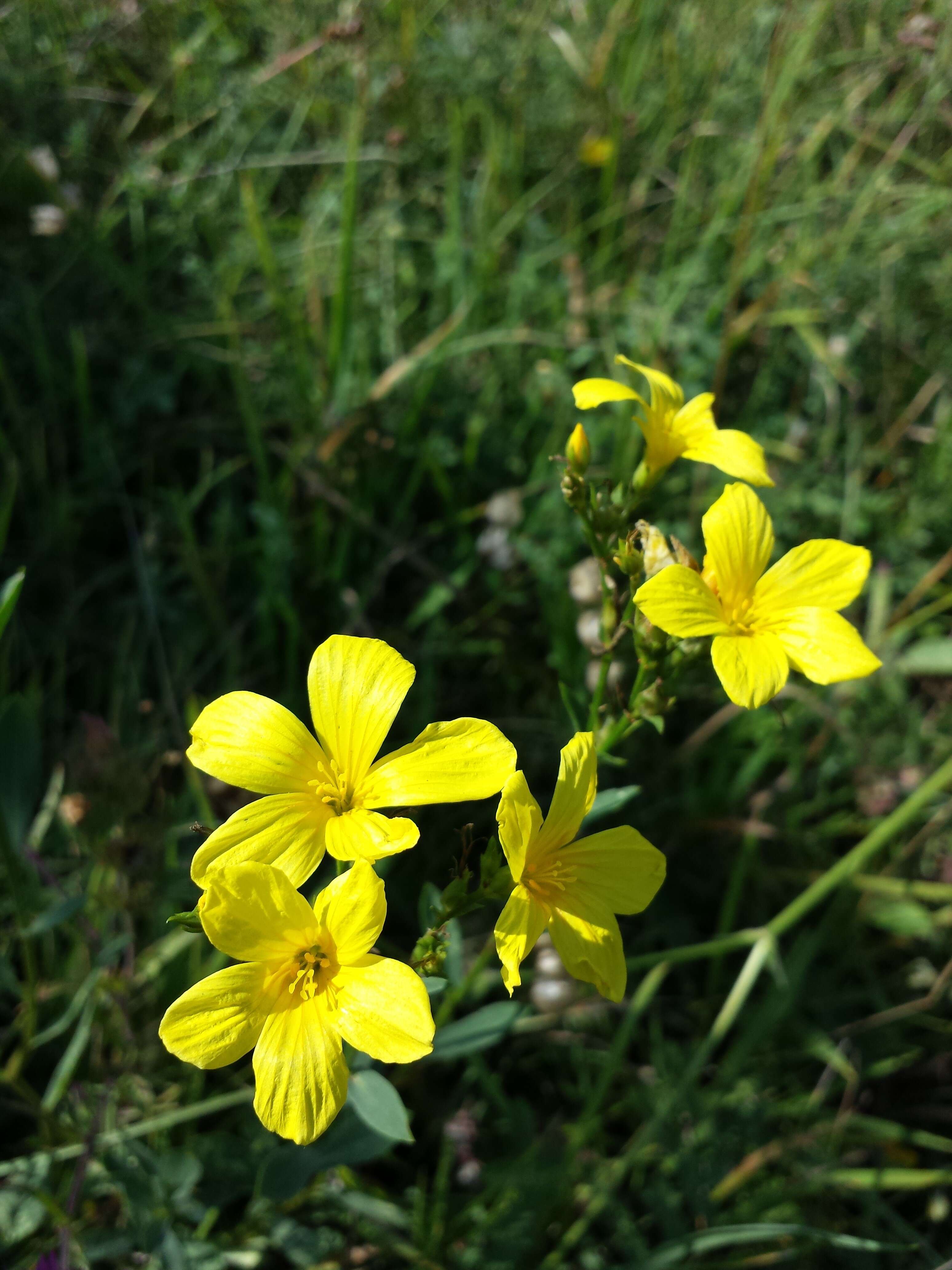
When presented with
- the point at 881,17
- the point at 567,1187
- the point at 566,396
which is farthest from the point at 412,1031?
the point at 881,17

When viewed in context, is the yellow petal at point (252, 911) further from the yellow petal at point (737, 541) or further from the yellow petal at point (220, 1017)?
the yellow petal at point (737, 541)

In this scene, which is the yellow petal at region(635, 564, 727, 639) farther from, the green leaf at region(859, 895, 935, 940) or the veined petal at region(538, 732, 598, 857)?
the green leaf at region(859, 895, 935, 940)

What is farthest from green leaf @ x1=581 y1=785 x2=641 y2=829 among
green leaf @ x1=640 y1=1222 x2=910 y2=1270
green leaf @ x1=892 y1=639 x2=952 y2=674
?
green leaf @ x1=892 y1=639 x2=952 y2=674

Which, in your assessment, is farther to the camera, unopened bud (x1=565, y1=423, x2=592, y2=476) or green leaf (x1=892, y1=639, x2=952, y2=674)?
green leaf (x1=892, y1=639, x2=952, y2=674)

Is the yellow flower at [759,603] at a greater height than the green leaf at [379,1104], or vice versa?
the yellow flower at [759,603]

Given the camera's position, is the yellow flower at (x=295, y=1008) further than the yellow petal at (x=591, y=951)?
No

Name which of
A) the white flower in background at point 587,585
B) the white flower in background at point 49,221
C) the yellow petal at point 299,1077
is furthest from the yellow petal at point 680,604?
the white flower in background at point 49,221

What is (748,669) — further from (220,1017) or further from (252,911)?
(220,1017)

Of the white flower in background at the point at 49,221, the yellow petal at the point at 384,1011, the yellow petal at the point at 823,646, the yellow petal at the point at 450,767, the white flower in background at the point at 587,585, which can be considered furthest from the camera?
the white flower in background at the point at 49,221
